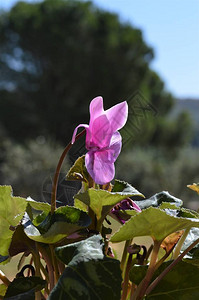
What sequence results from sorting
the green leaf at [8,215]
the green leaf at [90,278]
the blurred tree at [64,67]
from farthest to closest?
1. the blurred tree at [64,67]
2. the green leaf at [8,215]
3. the green leaf at [90,278]

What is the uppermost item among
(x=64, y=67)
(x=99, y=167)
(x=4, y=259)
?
(x=99, y=167)

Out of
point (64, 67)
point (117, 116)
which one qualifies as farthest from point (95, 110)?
point (64, 67)

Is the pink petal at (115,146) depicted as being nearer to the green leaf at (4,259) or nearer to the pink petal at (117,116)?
the pink petal at (117,116)

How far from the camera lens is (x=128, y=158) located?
25.6ft

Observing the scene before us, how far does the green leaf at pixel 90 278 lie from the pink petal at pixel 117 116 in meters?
0.11

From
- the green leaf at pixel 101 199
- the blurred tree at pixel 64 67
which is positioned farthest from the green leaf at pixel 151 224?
the blurred tree at pixel 64 67

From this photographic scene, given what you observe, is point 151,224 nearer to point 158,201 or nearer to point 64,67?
point 158,201

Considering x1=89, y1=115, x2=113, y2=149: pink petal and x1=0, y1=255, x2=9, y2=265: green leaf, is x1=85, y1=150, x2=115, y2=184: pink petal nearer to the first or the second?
x1=89, y1=115, x2=113, y2=149: pink petal

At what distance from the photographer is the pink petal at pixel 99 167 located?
1.22 feet

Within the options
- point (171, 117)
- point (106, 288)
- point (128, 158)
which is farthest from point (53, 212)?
point (171, 117)

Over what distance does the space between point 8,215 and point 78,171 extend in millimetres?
73

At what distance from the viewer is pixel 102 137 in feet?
1.27

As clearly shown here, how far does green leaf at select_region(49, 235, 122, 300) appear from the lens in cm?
32

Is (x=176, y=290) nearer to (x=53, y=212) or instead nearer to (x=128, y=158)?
(x=53, y=212)
